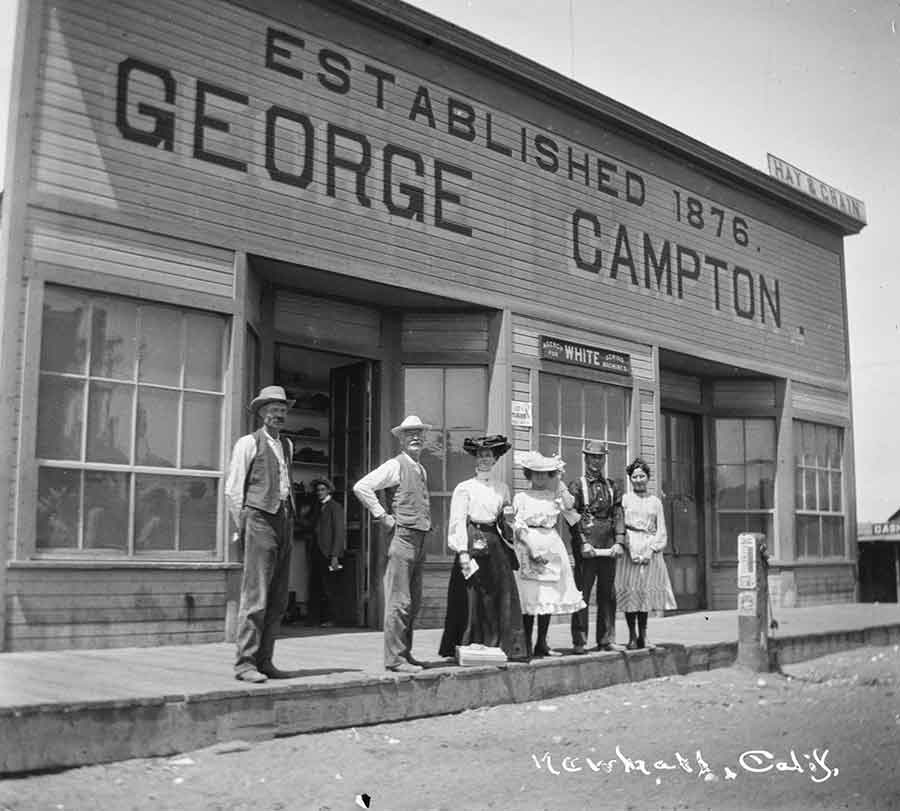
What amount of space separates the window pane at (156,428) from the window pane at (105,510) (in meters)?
0.28

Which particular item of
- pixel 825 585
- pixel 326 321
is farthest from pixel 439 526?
pixel 825 585

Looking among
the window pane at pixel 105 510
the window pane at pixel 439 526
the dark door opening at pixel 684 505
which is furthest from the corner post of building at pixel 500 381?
the dark door opening at pixel 684 505

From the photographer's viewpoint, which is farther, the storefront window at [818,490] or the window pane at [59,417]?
the storefront window at [818,490]

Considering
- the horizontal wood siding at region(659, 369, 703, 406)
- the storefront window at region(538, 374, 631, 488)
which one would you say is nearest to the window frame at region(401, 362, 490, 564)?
the storefront window at region(538, 374, 631, 488)

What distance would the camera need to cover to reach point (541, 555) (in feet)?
28.0

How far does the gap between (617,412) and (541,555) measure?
579cm

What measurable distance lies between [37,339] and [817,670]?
7554 mm

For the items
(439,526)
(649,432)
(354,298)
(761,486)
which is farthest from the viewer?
(761,486)

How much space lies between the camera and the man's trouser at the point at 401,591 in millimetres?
7637

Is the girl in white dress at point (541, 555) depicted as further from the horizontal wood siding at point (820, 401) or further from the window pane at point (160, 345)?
the horizontal wood siding at point (820, 401)

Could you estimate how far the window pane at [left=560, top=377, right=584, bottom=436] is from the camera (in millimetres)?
13227

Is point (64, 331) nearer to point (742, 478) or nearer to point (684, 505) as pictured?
point (684, 505)

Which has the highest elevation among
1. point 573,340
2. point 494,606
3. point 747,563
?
point 573,340

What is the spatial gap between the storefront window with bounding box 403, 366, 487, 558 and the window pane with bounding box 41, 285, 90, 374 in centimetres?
412
